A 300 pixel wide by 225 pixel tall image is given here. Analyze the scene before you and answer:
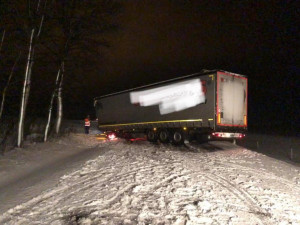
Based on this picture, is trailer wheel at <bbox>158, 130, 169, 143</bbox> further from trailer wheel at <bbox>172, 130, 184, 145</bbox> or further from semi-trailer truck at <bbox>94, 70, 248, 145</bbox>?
trailer wheel at <bbox>172, 130, 184, 145</bbox>

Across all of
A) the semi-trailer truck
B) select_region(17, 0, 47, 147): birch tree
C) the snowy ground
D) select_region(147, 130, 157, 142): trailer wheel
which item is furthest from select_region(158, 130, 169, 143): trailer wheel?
the snowy ground

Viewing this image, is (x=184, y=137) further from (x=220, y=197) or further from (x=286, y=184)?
(x=220, y=197)

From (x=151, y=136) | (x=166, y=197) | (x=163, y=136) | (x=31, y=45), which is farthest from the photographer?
(x=151, y=136)

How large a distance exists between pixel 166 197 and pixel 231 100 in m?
10.1

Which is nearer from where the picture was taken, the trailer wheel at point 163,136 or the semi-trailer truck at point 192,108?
the semi-trailer truck at point 192,108

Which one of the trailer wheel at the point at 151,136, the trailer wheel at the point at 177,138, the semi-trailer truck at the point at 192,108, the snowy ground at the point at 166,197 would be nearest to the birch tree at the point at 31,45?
the semi-trailer truck at the point at 192,108

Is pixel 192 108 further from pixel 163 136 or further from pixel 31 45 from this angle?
pixel 31 45

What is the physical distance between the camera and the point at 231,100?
15.3m

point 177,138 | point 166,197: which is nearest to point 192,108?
point 177,138

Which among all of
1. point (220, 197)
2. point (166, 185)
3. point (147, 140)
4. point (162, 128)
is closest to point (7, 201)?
point (166, 185)

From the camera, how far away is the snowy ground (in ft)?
17.3

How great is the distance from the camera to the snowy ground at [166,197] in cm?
527

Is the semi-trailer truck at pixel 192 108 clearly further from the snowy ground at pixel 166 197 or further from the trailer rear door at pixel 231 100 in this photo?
the snowy ground at pixel 166 197

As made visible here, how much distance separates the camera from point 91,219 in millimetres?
5148
